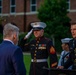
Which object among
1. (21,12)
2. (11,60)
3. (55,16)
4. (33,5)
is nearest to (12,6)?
(21,12)

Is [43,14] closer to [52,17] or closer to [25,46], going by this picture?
[52,17]

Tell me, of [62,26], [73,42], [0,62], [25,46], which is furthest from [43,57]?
[62,26]

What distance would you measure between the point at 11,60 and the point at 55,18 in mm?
→ 29415

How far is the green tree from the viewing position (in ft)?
113

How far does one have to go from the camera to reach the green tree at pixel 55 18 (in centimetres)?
3447

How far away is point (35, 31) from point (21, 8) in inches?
1398

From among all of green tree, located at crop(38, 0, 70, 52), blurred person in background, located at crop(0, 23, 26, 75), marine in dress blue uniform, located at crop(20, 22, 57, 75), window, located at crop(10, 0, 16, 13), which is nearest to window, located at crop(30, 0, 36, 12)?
window, located at crop(10, 0, 16, 13)

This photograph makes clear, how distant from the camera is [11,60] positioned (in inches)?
207

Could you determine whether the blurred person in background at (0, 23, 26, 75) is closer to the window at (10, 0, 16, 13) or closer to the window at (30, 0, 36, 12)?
the window at (30, 0, 36, 12)

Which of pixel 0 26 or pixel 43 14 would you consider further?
pixel 0 26

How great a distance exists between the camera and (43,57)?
7629mm

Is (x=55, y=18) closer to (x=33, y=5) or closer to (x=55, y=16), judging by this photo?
(x=55, y=16)

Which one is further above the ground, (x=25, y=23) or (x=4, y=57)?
(x=4, y=57)

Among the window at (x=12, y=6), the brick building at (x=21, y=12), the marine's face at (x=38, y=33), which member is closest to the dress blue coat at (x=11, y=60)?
the marine's face at (x=38, y=33)
